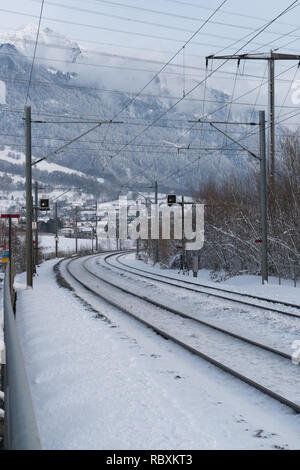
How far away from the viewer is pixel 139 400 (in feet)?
22.7

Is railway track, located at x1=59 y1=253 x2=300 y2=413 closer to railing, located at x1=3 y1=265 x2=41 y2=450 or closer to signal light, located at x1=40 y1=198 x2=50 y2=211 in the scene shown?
railing, located at x1=3 y1=265 x2=41 y2=450

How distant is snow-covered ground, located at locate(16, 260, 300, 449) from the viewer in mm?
5594

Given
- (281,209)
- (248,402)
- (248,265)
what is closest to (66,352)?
(248,402)

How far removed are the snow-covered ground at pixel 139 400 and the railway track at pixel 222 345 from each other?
192 mm

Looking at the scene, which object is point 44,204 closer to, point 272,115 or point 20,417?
point 272,115

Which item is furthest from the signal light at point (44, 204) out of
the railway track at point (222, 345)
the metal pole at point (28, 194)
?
the railway track at point (222, 345)

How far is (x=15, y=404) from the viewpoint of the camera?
3.73 m

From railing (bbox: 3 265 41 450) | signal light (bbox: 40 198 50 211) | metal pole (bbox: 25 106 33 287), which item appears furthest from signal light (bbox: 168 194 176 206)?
railing (bbox: 3 265 41 450)

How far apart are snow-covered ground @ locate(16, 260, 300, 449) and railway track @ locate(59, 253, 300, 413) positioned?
0.63ft

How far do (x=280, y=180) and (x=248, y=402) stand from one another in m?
25.7

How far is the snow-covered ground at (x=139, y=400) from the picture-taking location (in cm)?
559

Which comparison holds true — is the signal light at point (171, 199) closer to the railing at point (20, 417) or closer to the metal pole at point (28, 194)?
the metal pole at point (28, 194)

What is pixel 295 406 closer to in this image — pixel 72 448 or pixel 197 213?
pixel 72 448

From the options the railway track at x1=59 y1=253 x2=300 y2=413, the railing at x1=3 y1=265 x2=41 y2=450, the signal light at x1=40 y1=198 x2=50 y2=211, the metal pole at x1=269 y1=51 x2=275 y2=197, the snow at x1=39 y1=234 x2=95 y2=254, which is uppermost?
the metal pole at x1=269 y1=51 x2=275 y2=197
